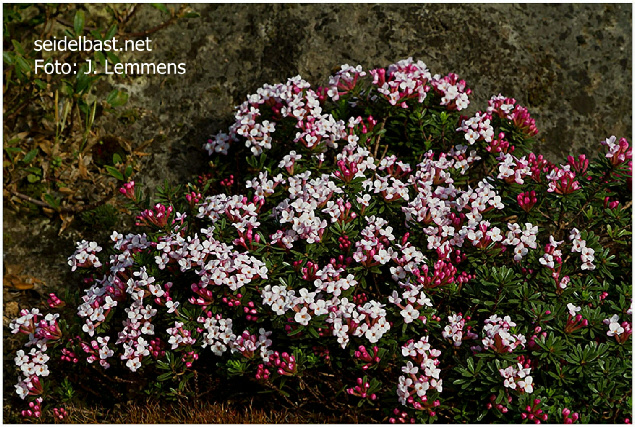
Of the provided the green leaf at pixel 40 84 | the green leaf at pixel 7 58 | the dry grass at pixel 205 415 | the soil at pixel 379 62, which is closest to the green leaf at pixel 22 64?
the green leaf at pixel 7 58

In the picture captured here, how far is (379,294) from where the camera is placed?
172 inches

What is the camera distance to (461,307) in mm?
4531

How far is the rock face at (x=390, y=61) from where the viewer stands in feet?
19.3

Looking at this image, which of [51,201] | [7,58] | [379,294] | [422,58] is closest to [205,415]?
[379,294]

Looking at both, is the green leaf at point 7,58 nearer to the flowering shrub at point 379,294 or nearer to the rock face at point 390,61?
the rock face at point 390,61

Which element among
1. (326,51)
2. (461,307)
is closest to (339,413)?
(461,307)

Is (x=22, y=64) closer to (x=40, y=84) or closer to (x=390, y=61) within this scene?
(x=40, y=84)

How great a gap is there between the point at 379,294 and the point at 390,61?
2444 mm

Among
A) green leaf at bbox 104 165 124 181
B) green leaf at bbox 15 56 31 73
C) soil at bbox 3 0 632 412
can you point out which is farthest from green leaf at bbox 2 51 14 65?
green leaf at bbox 104 165 124 181

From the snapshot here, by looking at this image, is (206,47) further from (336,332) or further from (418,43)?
(336,332)

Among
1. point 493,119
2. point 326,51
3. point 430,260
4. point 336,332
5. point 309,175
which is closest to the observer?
point 336,332

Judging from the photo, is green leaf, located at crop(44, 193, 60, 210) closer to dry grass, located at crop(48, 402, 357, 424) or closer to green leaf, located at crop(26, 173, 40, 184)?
green leaf, located at crop(26, 173, 40, 184)

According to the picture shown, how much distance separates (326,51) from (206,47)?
3.70ft

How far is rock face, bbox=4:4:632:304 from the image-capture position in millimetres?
5879
